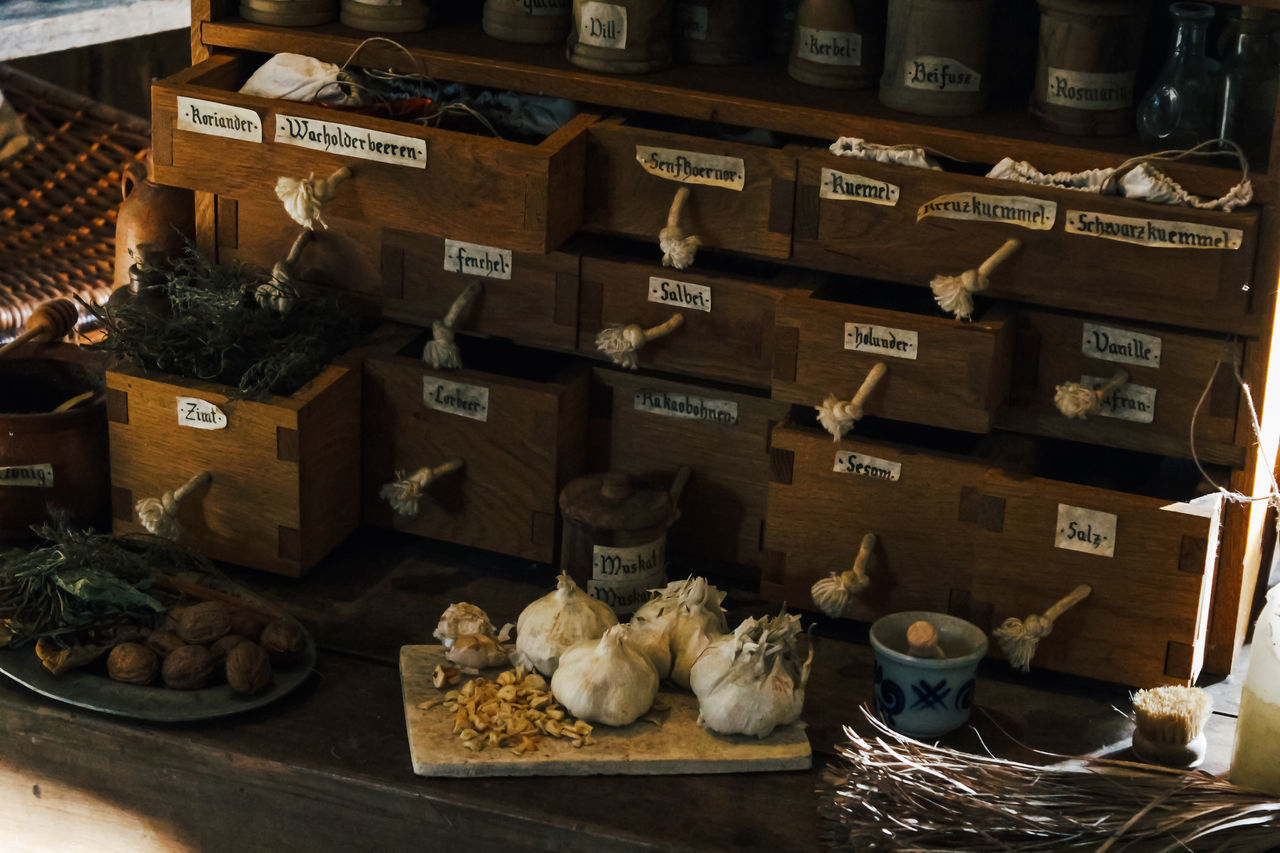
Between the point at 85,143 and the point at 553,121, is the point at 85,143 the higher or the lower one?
the lower one

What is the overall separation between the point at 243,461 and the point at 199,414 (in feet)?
0.24

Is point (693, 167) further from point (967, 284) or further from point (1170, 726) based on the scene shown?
point (1170, 726)

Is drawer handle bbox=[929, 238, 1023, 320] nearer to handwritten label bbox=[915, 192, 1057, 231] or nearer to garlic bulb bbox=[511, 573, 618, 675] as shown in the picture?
handwritten label bbox=[915, 192, 1057, 231]

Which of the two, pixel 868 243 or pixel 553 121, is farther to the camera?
pixel 553 121

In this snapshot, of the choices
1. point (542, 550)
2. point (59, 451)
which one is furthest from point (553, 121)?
point (59, 451)

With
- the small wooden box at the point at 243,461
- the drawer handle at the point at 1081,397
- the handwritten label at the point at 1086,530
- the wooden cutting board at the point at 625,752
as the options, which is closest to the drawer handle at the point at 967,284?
the drawer handle at the point at 1081,397

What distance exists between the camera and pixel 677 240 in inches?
76.3

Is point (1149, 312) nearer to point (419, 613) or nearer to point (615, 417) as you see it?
point (615, 417)

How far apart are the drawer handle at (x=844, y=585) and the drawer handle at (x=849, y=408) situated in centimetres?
15

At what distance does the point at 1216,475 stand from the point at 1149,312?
23 centimetres

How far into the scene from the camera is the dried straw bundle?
64.3 inches

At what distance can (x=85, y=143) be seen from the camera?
2.85m

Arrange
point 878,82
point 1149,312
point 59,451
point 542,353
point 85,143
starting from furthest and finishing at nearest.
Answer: point 85,143 → point 542,353 → point 59,451 → point 878,82 → point 1149,312

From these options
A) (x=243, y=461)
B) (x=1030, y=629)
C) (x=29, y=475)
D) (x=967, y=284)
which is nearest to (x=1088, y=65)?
(x=967, y=284)
